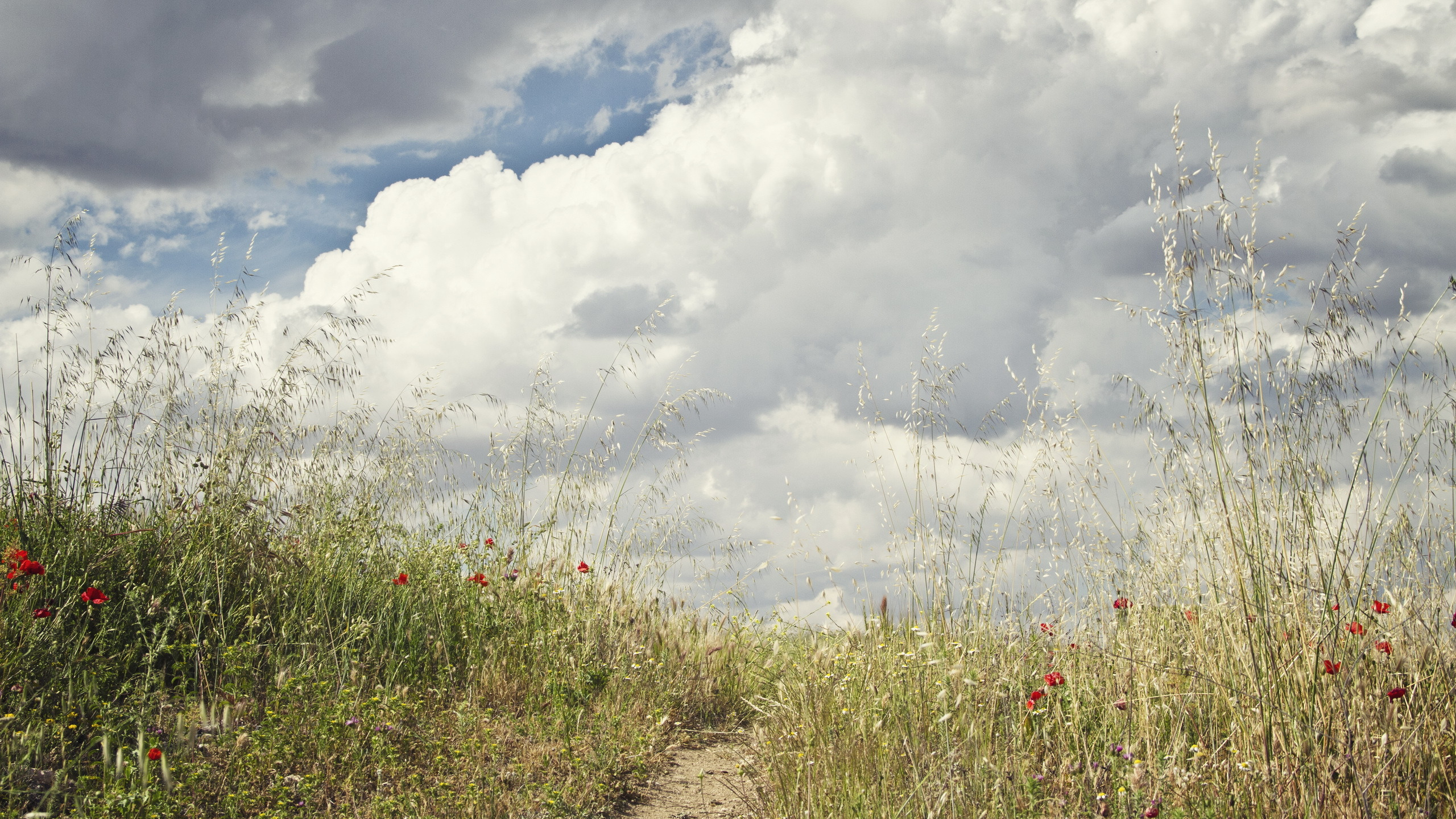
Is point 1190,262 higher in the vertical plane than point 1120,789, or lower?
higher

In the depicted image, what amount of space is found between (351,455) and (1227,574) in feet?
16.9

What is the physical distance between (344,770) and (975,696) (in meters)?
2.72

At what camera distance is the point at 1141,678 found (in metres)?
3.38

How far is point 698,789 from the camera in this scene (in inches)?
167

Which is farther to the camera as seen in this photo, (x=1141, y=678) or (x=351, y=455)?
(x=351, y=455)

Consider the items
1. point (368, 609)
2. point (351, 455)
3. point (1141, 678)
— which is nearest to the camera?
point (1141, 678)

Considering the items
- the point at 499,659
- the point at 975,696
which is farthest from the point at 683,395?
the point at 975,696

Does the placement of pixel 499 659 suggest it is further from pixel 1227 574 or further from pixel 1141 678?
pixel 1227 574

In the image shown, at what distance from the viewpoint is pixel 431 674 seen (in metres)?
4.68

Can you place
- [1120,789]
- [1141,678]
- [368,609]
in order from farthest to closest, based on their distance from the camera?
[368,609] < [1141,678] < [1120,789]

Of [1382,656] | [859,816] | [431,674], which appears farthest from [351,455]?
[1382,656]

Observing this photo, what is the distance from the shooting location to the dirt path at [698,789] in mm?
3891

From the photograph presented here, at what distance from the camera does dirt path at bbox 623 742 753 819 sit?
389 centimetres

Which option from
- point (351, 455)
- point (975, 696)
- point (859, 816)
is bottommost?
point (859, 816)
